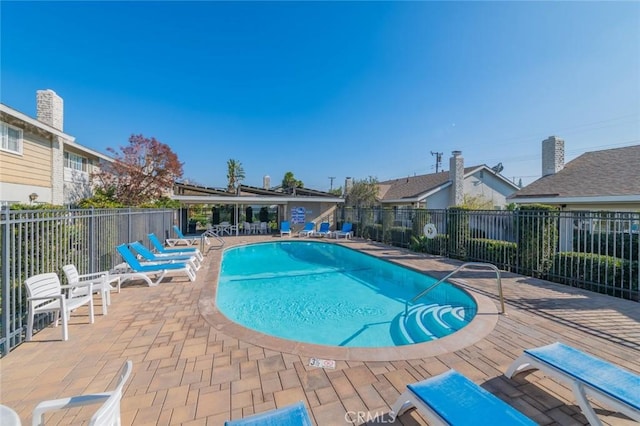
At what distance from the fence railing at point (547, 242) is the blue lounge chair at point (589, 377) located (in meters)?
4.57

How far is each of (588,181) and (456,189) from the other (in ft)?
25.0

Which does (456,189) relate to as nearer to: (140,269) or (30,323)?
(140,269)

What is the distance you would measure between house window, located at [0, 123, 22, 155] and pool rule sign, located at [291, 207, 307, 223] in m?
14.2

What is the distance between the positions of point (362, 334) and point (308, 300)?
2250 millimetres

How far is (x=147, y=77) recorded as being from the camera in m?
14.7

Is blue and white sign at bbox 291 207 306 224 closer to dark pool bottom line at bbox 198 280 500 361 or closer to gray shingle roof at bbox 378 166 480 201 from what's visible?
gray shingle roof at bbox 378 166 480 201

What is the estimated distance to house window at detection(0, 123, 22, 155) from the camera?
945 cm

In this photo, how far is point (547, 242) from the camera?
734 centimetres

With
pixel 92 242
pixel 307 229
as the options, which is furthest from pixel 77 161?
pixel 307 229

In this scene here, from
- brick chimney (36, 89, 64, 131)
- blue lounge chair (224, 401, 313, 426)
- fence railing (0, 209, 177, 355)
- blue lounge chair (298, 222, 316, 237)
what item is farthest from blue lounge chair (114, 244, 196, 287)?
blue lounge chair (298, 222, 316, 237)

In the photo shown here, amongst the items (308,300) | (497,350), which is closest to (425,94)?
(308,300)

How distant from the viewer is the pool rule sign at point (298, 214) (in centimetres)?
2097

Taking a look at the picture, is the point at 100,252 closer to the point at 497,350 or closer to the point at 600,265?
the point at 497,350

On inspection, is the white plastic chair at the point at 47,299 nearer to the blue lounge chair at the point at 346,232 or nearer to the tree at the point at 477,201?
the blue lounge chair at the point at 346,232
